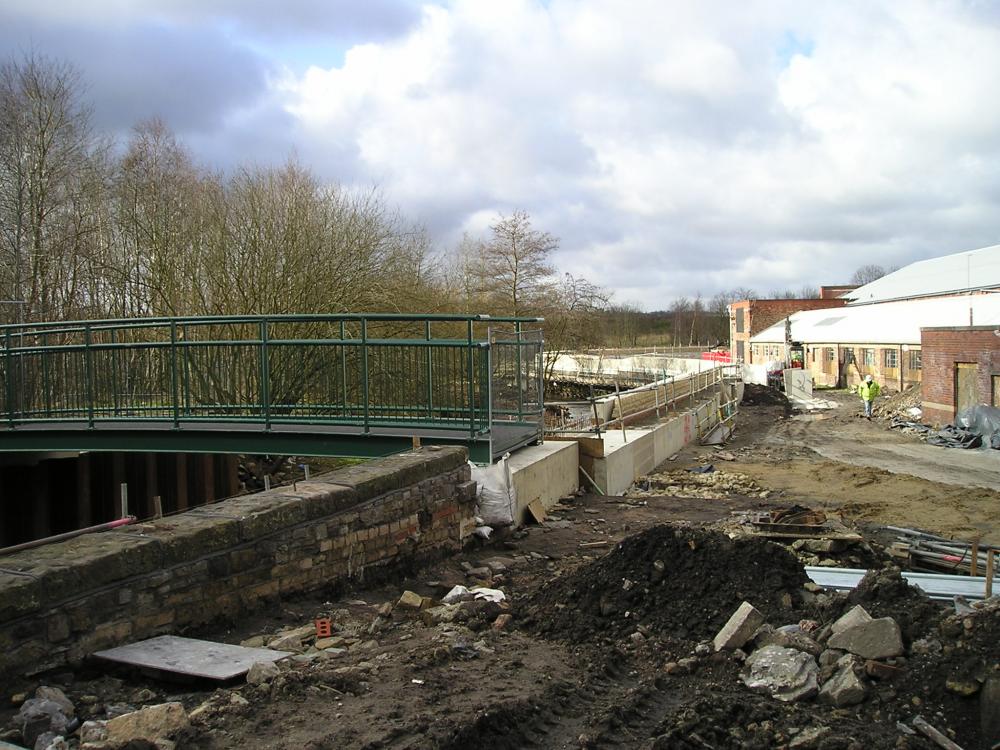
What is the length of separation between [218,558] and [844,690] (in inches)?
167

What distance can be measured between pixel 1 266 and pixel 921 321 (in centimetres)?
4145

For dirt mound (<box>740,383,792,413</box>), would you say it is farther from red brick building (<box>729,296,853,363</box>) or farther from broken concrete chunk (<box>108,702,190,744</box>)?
broken concrete chunk (<box>108,702,190,744</box>)

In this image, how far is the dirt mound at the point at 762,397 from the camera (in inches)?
1603

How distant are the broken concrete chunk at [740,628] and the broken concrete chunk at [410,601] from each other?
255 centimetres

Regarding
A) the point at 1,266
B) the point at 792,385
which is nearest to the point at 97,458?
the point at 1,266

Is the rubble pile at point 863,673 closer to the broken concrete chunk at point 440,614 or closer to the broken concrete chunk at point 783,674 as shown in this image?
the broken concrete chunk at point 783,674

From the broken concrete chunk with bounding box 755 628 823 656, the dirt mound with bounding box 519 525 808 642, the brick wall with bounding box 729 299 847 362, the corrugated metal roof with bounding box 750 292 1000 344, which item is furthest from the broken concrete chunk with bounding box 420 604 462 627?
the brick wall with bounding box 729 299 847 362

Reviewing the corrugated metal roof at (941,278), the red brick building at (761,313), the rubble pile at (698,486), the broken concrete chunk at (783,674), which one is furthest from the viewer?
the red brick building at (761,313)

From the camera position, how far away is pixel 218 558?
5938 mm

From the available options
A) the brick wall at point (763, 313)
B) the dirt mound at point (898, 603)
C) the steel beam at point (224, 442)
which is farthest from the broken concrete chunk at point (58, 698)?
the brick wall at point (763, 313)

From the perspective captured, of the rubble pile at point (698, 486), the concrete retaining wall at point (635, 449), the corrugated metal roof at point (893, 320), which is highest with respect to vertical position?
the corrugated metal roof at point (893, 320)

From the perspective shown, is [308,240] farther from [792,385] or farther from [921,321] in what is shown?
[921,321]

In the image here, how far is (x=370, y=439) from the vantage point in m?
10.5

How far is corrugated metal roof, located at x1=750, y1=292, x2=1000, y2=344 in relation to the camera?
3944cm
